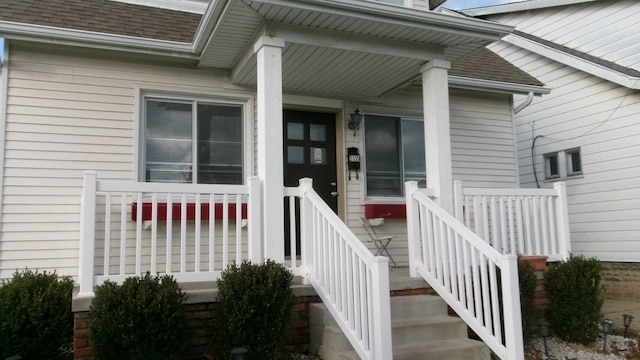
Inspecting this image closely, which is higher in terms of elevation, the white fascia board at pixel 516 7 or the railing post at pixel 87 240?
the white fascia board at pixel 516 7

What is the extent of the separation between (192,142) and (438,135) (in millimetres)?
2799

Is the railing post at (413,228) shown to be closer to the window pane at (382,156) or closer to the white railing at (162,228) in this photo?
the white railing at (162,228)

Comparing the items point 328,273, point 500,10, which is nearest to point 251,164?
point 328,273

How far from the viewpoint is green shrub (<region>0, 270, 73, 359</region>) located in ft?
13.3

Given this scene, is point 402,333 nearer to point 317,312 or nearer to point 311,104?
point 317,312

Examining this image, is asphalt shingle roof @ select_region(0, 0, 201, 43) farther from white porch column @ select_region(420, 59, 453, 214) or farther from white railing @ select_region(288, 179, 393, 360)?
white porch column @ select_region(420, 59, 453, 214)

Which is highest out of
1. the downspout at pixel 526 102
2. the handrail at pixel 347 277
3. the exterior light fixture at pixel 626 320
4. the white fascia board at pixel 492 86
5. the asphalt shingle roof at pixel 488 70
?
the asphalt shingle roof at pixel 488 70

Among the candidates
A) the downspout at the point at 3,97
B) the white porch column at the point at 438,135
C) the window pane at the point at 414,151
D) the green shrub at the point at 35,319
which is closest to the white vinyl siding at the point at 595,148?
the window pane at the point at 414,151

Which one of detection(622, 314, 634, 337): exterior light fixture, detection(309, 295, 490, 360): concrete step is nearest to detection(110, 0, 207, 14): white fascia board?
detection(309, 295, 490, 360): concrete step

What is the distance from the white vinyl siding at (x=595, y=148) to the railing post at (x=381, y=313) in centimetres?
552

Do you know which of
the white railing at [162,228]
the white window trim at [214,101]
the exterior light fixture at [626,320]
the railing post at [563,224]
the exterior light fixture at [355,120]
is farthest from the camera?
the exterior light fixture at [355,120]

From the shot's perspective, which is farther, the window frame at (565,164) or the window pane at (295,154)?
the window frame at (565,164)

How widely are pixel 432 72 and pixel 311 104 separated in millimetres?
1738

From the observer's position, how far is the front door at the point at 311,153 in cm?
665
